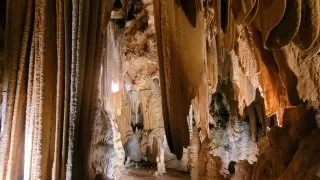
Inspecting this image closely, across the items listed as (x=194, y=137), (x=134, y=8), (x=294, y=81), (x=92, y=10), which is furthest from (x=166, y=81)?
(x=194, y=137)

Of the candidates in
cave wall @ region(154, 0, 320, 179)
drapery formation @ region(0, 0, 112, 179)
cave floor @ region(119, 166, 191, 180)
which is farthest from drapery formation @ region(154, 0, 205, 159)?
cave floor @ region(119, 166, 191, 180)

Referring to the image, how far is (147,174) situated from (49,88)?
7343 millimetres

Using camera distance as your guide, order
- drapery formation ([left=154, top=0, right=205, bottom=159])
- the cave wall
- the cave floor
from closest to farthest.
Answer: drapery formation ([left=154, top=0, right=205, bottom=159]) < the cave wall < the cave floor

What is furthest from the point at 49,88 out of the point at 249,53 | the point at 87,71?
the point at 249,53

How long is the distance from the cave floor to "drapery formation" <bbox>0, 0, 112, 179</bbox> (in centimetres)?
650

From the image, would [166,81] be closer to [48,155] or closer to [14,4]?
[48,155]

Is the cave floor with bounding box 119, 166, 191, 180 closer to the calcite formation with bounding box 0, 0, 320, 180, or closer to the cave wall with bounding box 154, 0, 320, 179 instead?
the cave wall with bounding box 154, 0, 320, 179

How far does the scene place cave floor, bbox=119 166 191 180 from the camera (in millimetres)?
9210

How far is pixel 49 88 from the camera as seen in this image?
262 centimetres

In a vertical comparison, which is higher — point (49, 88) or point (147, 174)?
point (49, 88)

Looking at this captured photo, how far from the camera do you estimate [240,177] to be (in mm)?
5191

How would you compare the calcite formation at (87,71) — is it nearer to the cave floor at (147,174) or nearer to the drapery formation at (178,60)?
the drapery formation at (178,60)

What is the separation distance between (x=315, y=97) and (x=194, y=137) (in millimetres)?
5573

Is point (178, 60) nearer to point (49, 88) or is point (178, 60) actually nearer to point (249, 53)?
point (49, 88)
